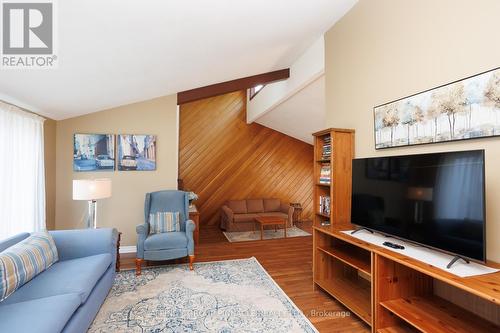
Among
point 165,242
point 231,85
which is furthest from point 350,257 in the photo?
point 231,85

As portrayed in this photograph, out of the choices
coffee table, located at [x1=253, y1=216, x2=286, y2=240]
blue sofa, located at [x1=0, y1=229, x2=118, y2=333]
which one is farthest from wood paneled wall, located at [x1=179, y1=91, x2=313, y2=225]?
blue sofa, located at [x1=0, y1=229, x2=118, y2=333]

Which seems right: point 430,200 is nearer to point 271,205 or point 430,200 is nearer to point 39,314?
point 39,314

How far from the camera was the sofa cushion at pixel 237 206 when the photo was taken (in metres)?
6.45

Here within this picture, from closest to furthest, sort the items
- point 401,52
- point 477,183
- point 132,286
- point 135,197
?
point 477,183, point 401,52, point 132,286, point 135,197

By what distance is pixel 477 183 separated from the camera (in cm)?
147

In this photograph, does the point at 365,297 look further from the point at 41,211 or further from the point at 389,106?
the point at 41,211

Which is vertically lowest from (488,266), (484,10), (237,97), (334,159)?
(488,266)

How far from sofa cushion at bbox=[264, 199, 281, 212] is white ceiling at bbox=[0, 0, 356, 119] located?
3.82 meters

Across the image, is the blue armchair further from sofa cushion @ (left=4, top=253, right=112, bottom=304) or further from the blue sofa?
sofa cushion @ (left=4, top=253, right=112, bottom=304)

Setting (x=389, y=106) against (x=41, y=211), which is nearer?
(x=389, y=106)

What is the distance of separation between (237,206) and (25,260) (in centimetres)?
473

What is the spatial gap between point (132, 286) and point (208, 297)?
3.17 feet

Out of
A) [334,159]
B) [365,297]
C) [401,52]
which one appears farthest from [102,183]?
[401,52]

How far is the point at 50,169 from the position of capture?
12.9 feet
